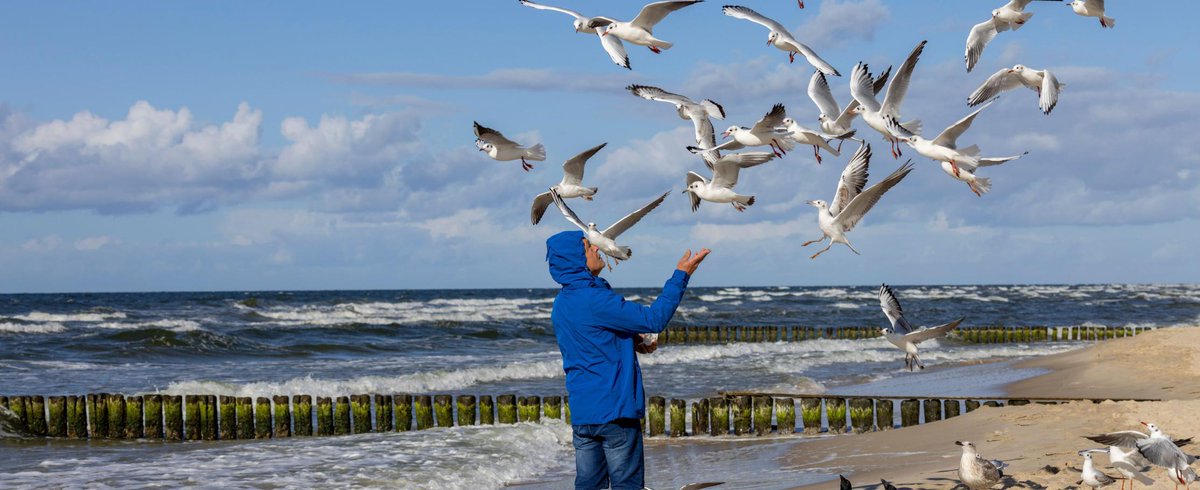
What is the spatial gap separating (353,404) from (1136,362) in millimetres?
12565

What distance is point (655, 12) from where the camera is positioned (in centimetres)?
893

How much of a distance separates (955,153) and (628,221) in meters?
2.38

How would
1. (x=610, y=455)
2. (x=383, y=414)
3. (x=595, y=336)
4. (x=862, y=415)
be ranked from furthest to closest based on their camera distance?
1. (x=383, y=414)
2. (x=862, y=415)
3. (x=610, y=455)
4. (x=595, y=336)

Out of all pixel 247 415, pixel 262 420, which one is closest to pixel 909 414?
pixel 262 420

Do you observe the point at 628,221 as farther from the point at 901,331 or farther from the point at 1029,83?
the point at 1029,83

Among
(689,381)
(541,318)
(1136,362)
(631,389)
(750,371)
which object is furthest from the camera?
(541,318)

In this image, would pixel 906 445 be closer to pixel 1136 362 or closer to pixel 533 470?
pixel 533 470

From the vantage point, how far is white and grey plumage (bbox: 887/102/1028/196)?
844cm

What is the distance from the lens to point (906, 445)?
36.7ft

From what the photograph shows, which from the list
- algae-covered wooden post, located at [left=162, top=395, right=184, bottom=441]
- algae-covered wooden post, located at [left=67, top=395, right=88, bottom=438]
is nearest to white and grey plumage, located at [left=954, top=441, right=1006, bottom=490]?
algae-covered wooden post, located at [left=162, top=395, right=184, bottom=441]

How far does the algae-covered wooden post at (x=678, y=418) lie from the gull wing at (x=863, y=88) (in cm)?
545

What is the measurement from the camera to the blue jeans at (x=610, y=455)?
5.98 meters

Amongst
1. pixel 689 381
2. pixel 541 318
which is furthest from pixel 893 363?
pixel 541 318

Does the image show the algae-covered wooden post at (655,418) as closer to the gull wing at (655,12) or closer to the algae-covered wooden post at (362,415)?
the algae-covered wooden post at (362,415)
